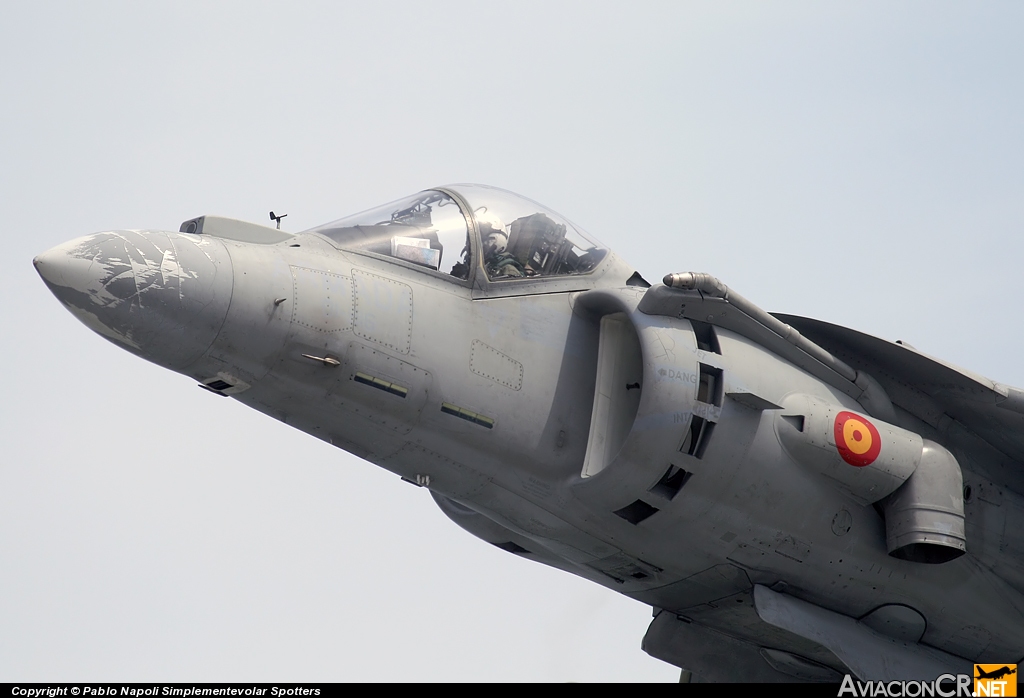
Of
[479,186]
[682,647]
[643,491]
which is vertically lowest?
[682,647]

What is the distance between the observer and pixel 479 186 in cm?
1027

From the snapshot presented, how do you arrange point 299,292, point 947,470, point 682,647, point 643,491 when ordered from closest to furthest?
1. point 299,292
2. point 643,491
3. point 947,470
4. point 682,647

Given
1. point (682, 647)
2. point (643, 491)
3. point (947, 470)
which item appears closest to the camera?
point (643, 491)

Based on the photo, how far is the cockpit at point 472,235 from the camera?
375 inches

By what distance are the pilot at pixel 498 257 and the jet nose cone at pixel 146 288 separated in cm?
202

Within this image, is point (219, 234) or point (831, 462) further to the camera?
point (831, 462)

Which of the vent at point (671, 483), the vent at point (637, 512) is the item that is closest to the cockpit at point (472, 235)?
the vent at point (671, 483)

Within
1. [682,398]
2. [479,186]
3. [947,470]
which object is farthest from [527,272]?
[947,470]

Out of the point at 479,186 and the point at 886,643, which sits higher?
the point at 479,186

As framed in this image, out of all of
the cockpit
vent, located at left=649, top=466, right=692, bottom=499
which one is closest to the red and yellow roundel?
vent, located at left=649, top=466, right=692, bottom=499

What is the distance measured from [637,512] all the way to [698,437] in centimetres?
72

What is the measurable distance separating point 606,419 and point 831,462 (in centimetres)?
175

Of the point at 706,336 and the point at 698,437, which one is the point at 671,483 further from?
the point at 706,336

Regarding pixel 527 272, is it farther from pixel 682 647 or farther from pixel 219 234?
pixel 682 647
